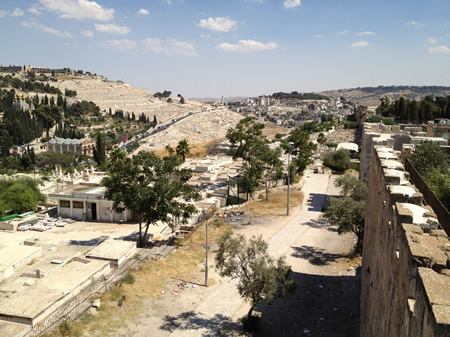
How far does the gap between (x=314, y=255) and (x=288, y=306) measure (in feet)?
16.5

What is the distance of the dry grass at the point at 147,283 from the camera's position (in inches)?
523

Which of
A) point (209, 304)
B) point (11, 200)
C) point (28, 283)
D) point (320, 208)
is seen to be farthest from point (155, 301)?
point (11, 200)

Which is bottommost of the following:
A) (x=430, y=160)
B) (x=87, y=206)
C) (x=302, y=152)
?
(x=87, y=206)

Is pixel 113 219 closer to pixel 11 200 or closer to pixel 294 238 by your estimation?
pixel 11 200

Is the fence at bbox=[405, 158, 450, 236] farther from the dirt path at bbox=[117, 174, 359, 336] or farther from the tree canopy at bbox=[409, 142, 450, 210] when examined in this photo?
the dirt path at bbox=[117, 174, 359, 336]

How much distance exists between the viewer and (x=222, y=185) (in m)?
36.7

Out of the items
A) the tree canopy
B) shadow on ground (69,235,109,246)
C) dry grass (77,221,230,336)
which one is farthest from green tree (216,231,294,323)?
shadow on ground (69,235,109,246)

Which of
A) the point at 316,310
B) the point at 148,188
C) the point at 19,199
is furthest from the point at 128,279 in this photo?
the point at 19,199

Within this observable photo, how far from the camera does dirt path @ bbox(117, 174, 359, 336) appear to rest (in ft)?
42.4

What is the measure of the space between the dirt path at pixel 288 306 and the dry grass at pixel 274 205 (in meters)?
6.45

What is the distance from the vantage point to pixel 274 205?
28.4 metres

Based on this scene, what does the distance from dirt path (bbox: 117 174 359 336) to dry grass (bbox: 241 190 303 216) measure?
21.1 ft

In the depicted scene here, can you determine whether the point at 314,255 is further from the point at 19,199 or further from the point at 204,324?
the point at 19,199

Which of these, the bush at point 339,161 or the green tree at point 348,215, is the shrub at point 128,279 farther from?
the bush at point 339,161
